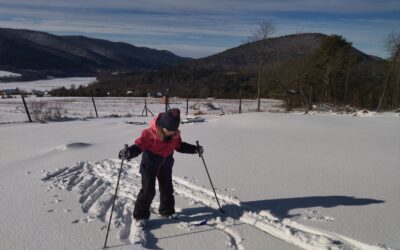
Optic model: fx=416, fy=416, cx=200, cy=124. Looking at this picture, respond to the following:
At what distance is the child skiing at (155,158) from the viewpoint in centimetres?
467

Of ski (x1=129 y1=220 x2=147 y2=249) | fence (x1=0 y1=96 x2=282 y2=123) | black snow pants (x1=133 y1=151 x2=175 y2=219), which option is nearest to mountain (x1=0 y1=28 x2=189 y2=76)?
fence (x1=0 y1=96 x2=282 y2=123)

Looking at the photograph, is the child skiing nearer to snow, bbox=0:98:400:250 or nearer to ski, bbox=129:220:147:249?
ski, bbox=129:220:147:249

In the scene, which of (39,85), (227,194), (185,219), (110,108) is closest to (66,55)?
(39,85)

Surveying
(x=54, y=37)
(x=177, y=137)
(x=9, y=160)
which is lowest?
(x=9, y=160)

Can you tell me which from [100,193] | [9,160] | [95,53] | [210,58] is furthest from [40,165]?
[95,53]

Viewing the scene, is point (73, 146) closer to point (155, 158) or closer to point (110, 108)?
point (155, 158)

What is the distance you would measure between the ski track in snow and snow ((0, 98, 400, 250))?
0.5 inches

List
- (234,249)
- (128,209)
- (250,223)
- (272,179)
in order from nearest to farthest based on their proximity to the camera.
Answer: (234,249) → (250,223) → (128,209) → (272,179)

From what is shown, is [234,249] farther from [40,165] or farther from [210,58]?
[210,58]

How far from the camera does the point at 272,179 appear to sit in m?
6.44

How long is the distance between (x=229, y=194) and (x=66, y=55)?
506 ft

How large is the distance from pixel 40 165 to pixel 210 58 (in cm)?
8163

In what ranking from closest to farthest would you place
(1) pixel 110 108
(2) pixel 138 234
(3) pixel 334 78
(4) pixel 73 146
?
(2) pixel 138 234 < (4) pixel 73 146 < (1) pixel 110 108 < (3) pixel 334 78

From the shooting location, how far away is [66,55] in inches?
5901
